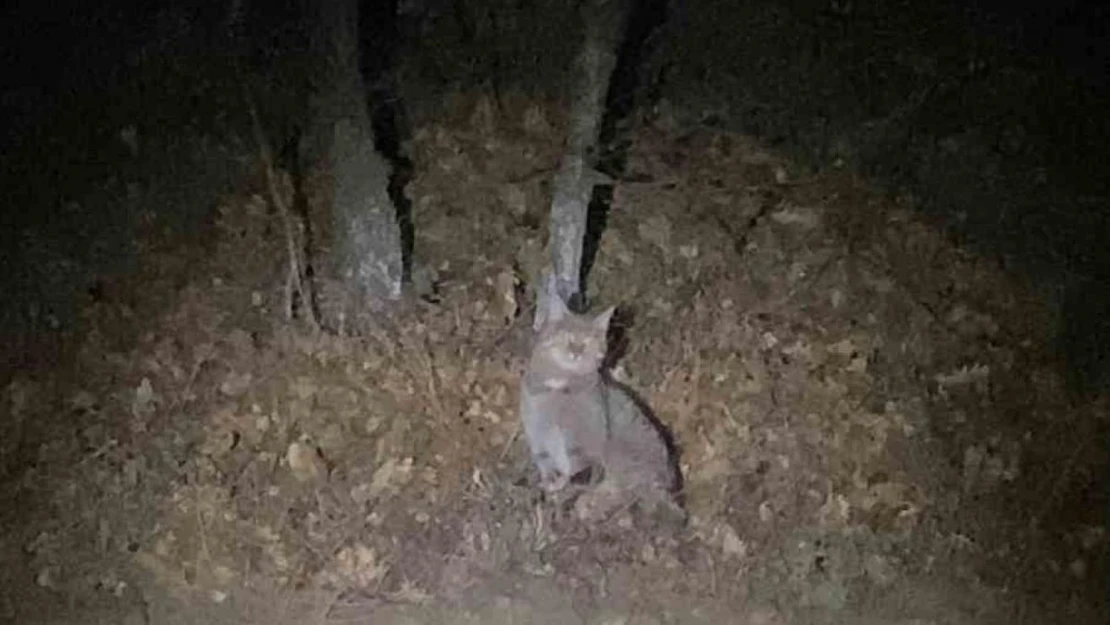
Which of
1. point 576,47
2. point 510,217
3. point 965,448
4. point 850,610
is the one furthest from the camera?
point 576,47

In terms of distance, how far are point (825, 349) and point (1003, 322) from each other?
18 centimetres

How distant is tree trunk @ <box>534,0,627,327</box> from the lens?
72.1 inches

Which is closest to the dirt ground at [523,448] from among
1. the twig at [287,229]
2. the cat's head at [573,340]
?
the twig at [287,229]

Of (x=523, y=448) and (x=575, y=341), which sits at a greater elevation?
(x=575, y=341)

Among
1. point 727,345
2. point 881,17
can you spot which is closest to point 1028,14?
point 881,17

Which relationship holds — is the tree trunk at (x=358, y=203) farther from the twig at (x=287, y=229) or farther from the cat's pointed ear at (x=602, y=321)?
the cat's pointed ear at (x=602, y=321)

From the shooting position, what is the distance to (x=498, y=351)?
6.48ft

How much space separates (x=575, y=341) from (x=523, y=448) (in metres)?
0.16

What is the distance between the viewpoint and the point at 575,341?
5.85 feet

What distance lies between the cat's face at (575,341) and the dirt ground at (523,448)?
0.46 feet

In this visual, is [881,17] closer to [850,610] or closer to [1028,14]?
[1028,14]

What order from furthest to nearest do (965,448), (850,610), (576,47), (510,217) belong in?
(576,47) → (510,217) → (965,448) → (850,610)

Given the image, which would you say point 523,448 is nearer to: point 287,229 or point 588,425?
point 588,425

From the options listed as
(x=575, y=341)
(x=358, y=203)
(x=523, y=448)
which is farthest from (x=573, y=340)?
(x=358, y=203)
